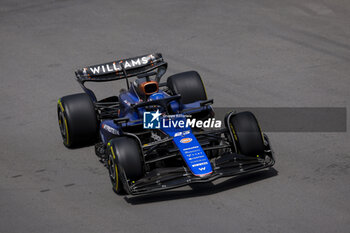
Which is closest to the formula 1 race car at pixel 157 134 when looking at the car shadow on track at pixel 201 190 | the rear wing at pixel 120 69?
the rear wing at pixel 120 69

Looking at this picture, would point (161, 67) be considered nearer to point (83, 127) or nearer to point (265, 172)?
point (83, 127)

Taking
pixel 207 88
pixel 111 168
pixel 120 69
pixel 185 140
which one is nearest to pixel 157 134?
pixel 185 140

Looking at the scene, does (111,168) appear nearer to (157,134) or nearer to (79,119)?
(157,134)

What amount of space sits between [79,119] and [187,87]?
219cm

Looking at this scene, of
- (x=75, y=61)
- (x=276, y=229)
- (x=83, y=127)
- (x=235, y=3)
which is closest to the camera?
(x=276, y=229)

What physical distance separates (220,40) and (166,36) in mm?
1626

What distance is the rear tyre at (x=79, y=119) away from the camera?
445 inches

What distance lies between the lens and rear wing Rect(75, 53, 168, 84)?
39.7ft

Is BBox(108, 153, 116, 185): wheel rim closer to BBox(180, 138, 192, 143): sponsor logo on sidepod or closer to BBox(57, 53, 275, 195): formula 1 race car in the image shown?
BBox(57, 53, 275, 195): formula 1 race car

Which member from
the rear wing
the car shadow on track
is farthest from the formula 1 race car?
the car shadow on track

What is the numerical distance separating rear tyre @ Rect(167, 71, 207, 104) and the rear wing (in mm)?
355

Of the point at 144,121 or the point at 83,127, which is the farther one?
the point at 83,127

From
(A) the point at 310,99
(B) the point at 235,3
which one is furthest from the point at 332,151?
(B) the point at 235,3

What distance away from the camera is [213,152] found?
10617mm
